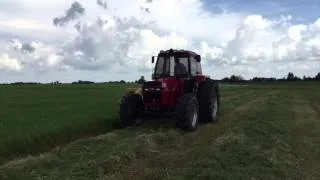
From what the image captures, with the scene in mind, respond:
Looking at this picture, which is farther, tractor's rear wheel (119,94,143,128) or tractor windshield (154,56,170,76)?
tractor windshield (154,56,170,76)

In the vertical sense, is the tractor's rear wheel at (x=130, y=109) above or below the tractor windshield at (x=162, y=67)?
below

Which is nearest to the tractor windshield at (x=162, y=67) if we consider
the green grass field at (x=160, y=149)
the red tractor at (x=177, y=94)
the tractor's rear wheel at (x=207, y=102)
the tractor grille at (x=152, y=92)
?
the red tractor at (x=177, y=94)

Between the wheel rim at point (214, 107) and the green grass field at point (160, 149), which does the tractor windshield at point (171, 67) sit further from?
the wheel rim at point (214, 107)

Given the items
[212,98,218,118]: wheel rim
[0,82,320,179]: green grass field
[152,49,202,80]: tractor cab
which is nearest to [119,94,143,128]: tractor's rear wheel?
[0,82,320,179]: green grass field

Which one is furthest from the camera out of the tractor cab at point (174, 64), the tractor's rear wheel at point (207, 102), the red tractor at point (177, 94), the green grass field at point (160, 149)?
the tractor's rear wheel at point (207, 102)

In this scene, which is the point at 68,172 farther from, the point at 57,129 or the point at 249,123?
the point at 249,123

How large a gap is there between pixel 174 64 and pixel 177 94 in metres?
1.08

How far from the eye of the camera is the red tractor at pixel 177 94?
58.9 ft

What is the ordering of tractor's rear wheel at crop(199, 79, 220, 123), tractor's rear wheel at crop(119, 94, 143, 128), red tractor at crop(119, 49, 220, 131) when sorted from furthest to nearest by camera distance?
tractor's rear wheel at crop(199, 79, 220, 123), tractor's rear wheel at crop(119, 94, 143, 128), red tractor at crop(119, 49, 220, 131)

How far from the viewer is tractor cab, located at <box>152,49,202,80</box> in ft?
63.1

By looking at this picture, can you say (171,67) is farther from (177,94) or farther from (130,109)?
(130,109)

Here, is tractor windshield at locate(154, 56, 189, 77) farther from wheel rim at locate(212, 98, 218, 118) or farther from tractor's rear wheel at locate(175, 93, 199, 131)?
wheel rim at locate(212, 98, 218, 118)

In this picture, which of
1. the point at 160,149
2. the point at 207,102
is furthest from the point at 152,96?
the point at 160,149

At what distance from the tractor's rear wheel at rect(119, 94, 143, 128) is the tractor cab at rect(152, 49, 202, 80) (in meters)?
0.99
